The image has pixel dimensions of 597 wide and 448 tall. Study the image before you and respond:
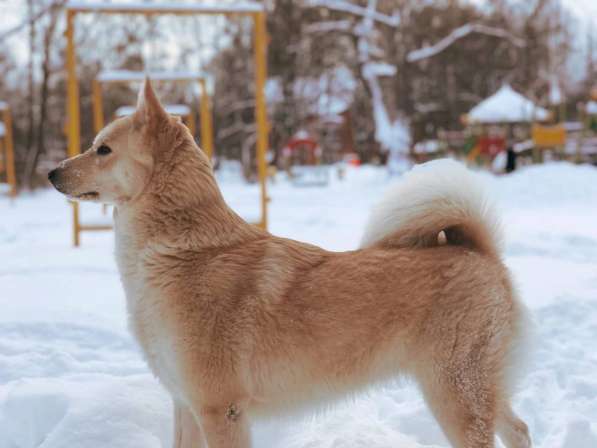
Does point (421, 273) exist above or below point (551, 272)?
above

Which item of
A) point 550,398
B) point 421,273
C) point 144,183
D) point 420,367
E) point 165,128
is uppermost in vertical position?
point 165,128

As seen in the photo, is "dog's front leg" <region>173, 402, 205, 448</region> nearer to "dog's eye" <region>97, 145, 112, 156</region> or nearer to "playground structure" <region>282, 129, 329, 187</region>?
"dog's eye" <region>97, 145, 112, 156</region>

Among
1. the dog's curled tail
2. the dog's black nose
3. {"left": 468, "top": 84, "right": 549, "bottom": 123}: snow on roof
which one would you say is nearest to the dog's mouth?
the dog's black nose

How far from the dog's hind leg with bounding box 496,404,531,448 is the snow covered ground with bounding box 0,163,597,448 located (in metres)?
0.32

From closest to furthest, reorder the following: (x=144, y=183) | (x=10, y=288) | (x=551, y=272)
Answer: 1. (x=144, y=183)
2. (x=10, y=288)
3. (x=551, y=272)

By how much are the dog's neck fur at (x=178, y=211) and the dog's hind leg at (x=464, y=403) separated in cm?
89

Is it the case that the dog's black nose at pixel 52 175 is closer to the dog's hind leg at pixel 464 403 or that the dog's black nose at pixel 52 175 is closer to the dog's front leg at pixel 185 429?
the dog's front leg at pixel 185 429

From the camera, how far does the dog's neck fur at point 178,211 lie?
2357 mm

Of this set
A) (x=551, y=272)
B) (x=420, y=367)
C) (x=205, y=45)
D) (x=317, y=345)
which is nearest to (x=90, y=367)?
(x=317, y=345)

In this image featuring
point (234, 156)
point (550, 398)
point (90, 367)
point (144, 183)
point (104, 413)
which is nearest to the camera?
point (144, 183)

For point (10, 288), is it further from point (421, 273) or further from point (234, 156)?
point (234, 156)

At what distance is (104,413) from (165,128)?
→ 129 cm

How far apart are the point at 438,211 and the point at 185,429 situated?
1.32 metres

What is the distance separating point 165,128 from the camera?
2420 millimetres
